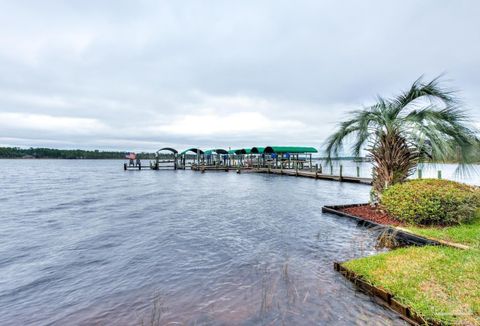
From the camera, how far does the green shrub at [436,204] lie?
789 cm

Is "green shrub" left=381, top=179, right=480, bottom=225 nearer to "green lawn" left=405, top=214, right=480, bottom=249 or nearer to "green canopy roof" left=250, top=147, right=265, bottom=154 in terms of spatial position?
"green lawn" left=405, top=214, right=480, bottom=249

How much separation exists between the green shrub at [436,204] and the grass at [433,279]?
2.41 meters

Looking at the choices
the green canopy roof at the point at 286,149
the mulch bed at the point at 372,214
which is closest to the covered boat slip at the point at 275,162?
the green canopy roof at the point at 286,149

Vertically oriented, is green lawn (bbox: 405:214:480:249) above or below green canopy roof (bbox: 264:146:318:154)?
below

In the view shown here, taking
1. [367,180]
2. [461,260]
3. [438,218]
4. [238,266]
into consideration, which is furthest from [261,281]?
[367,180]

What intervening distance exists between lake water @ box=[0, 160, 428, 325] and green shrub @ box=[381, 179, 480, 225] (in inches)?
57.3

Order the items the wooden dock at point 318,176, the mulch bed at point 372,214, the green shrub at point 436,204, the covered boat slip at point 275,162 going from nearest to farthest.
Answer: the green shrub at point 436,204
the mulch bed at point 372,214
the wooden dock at point 318,176
the covered boat slip at point 275,162

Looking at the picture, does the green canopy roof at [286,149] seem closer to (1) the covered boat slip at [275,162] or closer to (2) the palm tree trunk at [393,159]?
(1) the covered boat slip at [275,162]

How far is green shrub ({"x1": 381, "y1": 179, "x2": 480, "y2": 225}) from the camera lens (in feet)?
25.9

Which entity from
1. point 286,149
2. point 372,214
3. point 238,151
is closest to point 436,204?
point 372,214

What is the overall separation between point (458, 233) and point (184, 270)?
7353 mm

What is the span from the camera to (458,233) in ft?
22.5

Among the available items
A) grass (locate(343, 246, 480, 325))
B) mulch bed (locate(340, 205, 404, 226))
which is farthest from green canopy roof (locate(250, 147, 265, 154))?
grass (locate(343, 246, 480, 325))

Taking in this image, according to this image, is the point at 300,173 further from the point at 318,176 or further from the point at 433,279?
the point at 433,279
